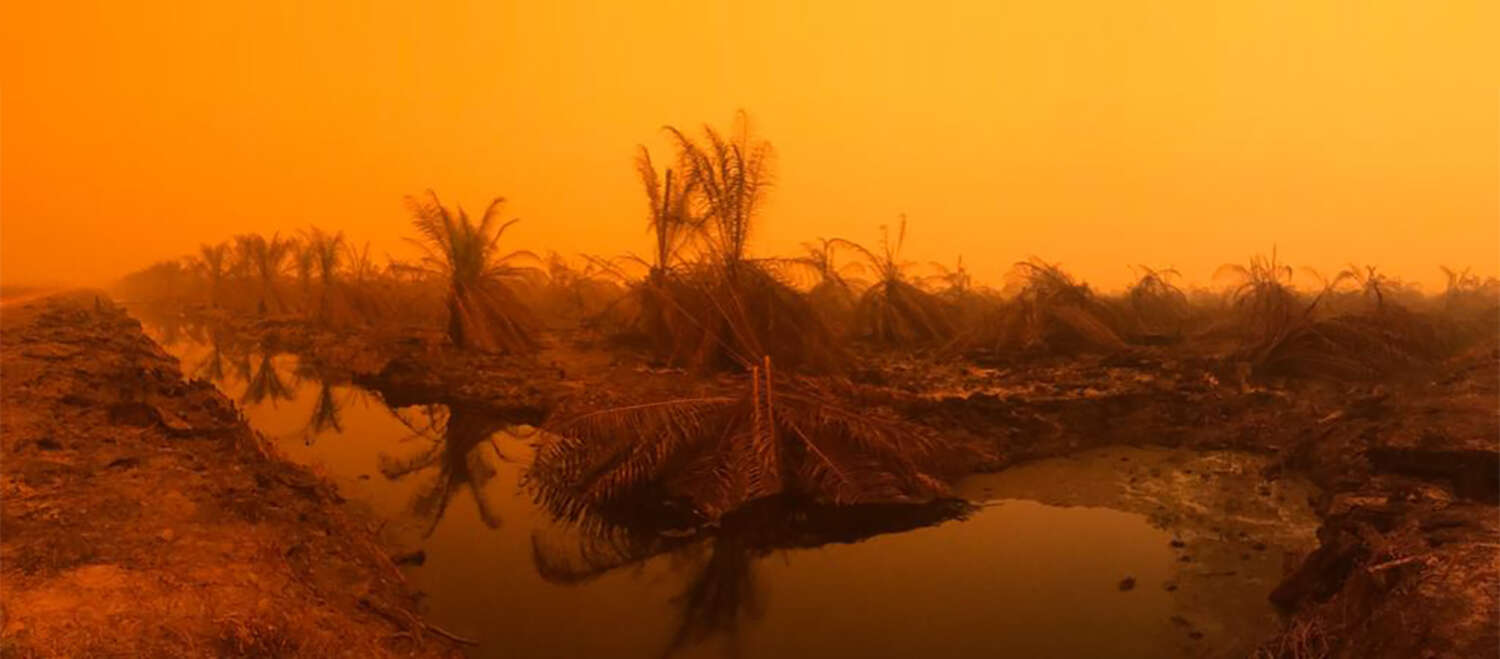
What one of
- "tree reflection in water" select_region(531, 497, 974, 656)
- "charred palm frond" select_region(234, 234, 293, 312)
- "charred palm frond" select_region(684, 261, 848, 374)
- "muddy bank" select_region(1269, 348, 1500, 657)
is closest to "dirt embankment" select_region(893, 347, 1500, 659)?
"muddy bank" select_region(1269, 348, 1500, 657)

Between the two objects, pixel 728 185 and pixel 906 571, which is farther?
pixel 728 185

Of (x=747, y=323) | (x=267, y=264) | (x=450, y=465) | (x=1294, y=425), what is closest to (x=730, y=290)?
(x=747, y=323)

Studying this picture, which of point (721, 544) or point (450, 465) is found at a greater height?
point (450, 465)

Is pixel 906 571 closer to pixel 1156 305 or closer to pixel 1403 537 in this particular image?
pixel 1403 537

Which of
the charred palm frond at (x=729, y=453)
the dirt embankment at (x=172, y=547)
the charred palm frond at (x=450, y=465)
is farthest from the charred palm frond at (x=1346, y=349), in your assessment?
the dirt embankment at (x=172, y=547)

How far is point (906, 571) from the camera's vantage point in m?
4.47

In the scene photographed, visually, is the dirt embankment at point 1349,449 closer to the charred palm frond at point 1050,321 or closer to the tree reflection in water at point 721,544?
the charred palm frond at point 1050,321

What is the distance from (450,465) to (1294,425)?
24.8ft

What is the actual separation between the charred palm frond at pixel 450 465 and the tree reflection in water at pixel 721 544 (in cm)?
84

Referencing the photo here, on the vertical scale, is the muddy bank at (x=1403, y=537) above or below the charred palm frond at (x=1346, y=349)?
below

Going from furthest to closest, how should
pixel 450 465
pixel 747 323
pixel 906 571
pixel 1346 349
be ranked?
1. pixel 747 323
2. pixel 1346 349
3. pixel 450 465
4. pixel 906 571

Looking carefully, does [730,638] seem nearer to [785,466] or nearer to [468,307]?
[785,466]

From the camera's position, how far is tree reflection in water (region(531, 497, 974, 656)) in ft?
13.2

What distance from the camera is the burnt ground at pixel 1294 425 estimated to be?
122 inches
